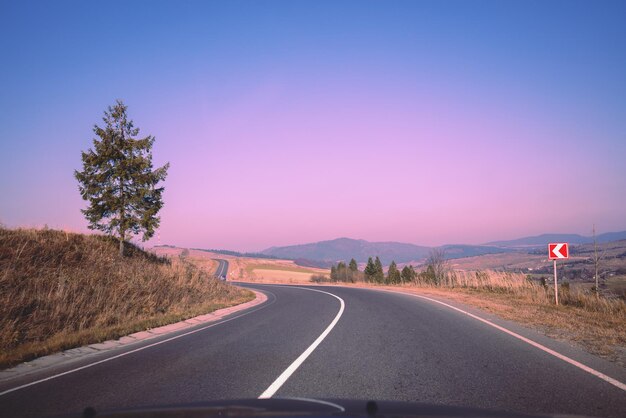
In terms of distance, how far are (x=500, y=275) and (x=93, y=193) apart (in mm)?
22279

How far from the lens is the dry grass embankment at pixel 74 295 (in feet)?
30.2

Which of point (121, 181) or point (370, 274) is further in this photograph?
point (370, 274)

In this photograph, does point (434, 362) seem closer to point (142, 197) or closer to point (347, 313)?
point (347, 313)

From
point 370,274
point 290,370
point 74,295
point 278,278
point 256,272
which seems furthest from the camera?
point 256,272

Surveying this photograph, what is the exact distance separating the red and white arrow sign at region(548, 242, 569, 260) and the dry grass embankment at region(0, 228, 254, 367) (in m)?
14.0

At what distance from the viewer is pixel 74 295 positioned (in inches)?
450

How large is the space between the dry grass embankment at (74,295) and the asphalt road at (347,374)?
213 centimetres

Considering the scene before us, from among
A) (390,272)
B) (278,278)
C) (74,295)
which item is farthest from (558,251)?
(278,278)

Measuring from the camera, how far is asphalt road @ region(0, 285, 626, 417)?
4926 millimetres

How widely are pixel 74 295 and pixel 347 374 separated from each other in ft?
29.3

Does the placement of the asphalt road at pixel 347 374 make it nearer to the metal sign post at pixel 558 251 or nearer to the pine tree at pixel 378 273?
the metal sign post at pixel 558 251

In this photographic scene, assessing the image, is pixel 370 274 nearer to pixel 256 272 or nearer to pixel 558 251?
pixel 256 272

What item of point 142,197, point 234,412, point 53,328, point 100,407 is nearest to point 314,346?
point 100,407

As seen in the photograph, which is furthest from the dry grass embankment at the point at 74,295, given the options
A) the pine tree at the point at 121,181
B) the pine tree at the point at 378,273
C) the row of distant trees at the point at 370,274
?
the pine tree at the point at 378,273
